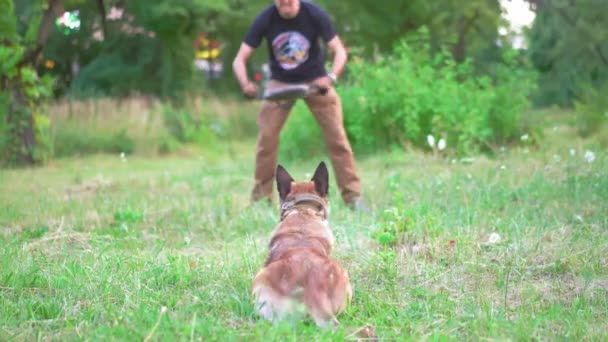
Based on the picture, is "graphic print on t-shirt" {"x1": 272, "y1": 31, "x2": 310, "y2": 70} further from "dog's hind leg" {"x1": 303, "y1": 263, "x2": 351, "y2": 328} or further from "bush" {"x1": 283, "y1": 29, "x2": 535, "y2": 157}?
"dog's hind leg" {"x1": 303, "y1": 263, "x2": 351, "y2": 328}

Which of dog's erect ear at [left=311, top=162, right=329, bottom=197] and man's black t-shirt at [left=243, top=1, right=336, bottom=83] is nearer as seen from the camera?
dog's erect ear at [left=311, top=162, right=329, bottom=197]


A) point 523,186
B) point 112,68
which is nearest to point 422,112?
point 523,186

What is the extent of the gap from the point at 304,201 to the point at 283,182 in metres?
0.19

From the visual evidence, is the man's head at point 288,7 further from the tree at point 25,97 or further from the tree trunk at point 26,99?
the tree trunk at point 26,99

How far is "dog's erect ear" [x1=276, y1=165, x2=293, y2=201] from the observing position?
4625mm

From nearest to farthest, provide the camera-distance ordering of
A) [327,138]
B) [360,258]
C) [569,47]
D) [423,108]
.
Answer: [360,258] → [327,138] → [423,108] → [569,47]

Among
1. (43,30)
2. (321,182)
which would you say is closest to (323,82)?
(321,182)

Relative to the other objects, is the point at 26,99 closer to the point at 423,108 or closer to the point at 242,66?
the point at 242,66

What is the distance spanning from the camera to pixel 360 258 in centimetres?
502

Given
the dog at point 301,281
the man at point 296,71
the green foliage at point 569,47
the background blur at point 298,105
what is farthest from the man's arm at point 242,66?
the green foliage at point 569,47

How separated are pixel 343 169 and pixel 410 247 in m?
2.20

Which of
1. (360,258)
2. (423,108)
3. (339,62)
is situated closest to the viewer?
(360,258)

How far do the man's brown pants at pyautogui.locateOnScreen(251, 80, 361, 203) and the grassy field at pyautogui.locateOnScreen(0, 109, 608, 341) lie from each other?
331 mm

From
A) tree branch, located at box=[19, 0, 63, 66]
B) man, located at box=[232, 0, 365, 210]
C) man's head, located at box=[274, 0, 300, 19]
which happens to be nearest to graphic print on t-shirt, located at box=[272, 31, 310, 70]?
man, located at box=[232, 0, 365, 210]
